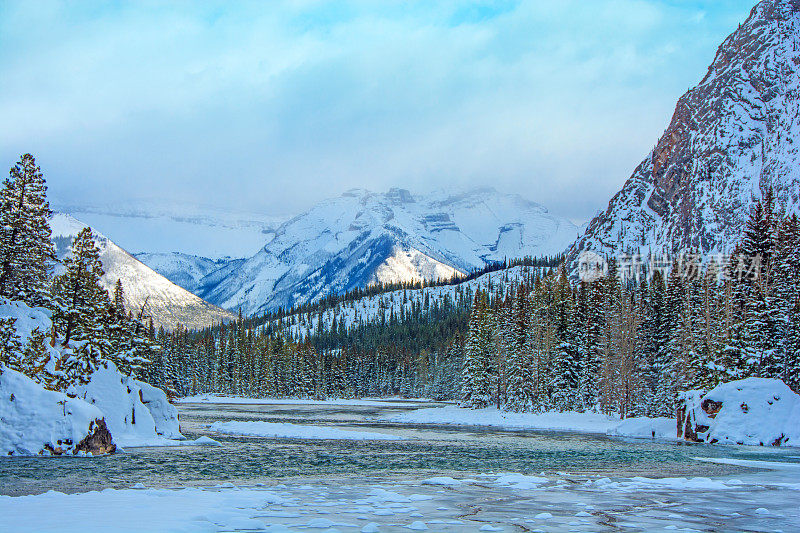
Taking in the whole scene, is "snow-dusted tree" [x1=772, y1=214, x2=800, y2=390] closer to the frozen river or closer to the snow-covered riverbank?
the snow-covered riverbank

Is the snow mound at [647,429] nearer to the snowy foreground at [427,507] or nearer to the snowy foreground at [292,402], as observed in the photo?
the snowy foreground at [427,507]

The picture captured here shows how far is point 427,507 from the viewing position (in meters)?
17.3

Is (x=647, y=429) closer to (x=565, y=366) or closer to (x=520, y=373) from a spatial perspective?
(x=565, y=366)

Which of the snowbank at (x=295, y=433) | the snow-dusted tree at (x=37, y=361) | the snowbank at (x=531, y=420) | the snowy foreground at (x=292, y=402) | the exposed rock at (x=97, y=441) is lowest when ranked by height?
the snowy foreground at (x=292, y=402)

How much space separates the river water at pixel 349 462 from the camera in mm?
24953

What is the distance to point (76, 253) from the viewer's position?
160ft

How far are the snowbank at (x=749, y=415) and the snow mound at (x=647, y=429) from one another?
351 centimetres

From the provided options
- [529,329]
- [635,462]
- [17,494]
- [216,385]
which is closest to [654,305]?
[529,329]

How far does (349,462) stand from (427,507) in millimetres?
15375

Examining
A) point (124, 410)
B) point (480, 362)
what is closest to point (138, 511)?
point (124, 410)

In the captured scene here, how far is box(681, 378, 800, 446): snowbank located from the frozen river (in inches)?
155

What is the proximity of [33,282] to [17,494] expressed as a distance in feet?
89.4

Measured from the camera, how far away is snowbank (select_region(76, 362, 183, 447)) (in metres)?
40.7

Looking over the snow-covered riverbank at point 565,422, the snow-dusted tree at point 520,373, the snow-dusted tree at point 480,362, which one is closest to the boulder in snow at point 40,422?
the snow-covered riverbank at point 565,422
